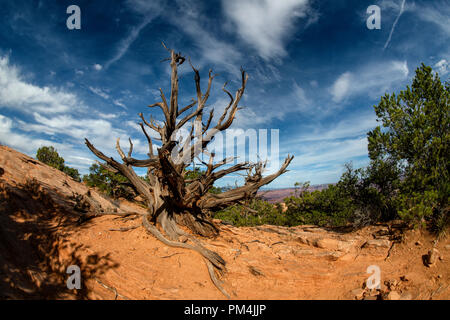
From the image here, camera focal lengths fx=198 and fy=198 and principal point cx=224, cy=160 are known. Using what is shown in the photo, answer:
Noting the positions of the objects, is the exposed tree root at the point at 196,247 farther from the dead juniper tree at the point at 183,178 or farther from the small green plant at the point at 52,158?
the small green plant at the point at 52,158

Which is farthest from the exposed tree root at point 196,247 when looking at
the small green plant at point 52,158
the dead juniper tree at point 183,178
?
the small green plant at point 52,158

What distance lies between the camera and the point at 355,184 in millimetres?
10898

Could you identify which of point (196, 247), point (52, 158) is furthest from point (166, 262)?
point (52, 158)

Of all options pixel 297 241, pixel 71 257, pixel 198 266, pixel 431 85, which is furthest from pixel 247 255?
pixel 431 85

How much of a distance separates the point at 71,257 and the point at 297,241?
753 centimetres

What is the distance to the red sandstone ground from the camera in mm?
4383

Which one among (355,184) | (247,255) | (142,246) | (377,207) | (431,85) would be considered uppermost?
(431,85)

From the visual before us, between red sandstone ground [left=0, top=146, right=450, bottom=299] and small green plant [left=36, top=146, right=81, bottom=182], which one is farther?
small green plant [left=36, top=146, right=81, bottom=182]

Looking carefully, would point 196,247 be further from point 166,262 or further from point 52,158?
point 52,158

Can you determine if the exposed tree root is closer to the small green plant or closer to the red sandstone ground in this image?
the red sandstone ground

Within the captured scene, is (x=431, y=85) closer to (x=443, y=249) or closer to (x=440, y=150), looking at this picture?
(x=440, y=150)

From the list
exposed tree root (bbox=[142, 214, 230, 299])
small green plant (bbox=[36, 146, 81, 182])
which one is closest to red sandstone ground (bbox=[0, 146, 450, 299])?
exposed tree root (bbox=[142, 214, 230, 299])

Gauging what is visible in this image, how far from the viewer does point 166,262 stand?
5.61 metres

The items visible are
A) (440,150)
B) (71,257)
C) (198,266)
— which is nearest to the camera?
(71,257)
